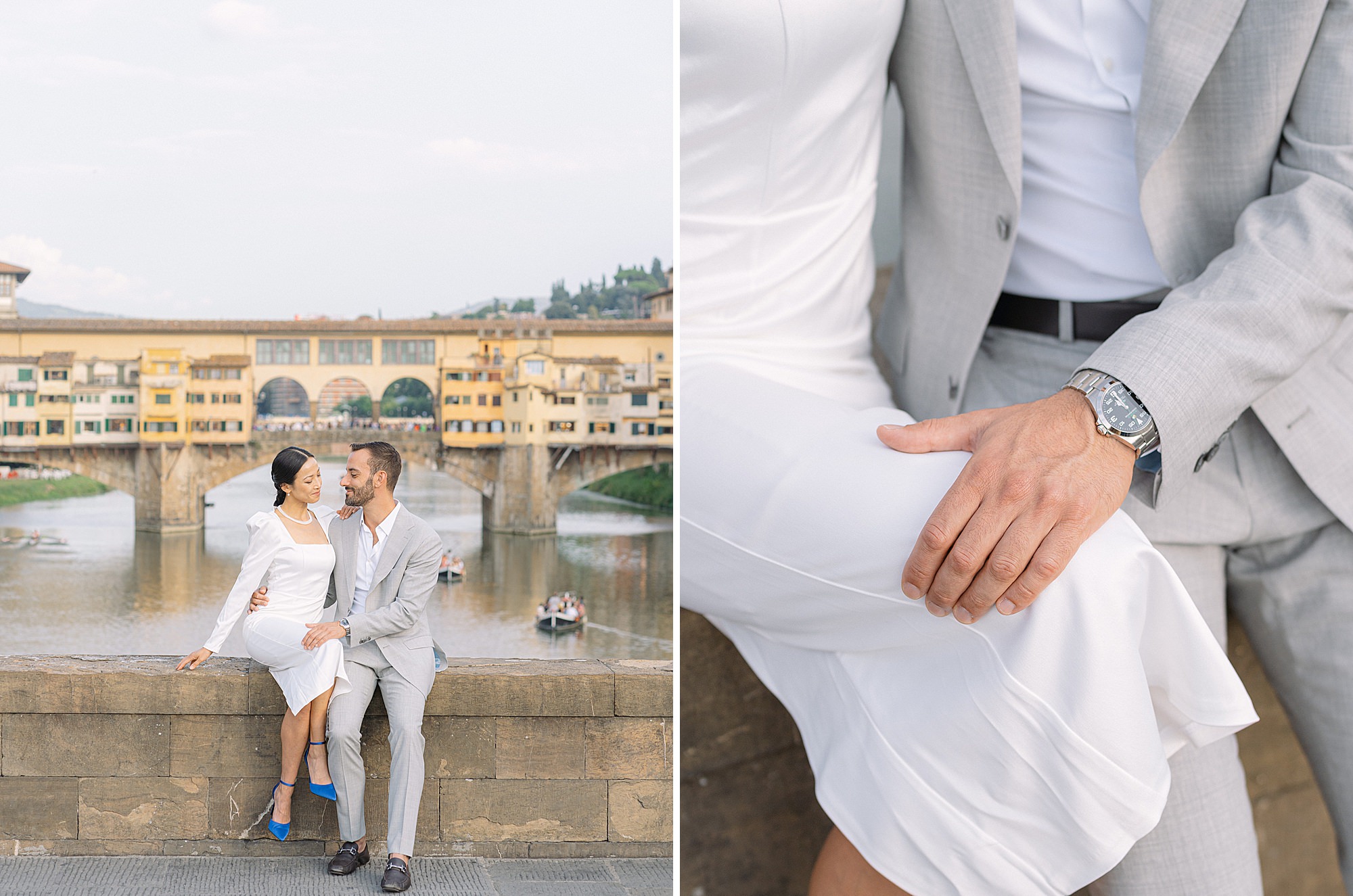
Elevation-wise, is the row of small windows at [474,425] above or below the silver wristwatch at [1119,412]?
below

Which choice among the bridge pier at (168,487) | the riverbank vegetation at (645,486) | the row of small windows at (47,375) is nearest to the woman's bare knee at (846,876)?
the riverbank vegetation at (645,486)

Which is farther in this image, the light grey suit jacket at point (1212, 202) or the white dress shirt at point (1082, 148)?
the white dress shirt at point (1082, 148)

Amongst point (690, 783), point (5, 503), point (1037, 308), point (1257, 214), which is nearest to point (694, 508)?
point (1037, 308)

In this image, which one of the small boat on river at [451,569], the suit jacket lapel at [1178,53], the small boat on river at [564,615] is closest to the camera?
the suit jacket lapel at [1178,53]

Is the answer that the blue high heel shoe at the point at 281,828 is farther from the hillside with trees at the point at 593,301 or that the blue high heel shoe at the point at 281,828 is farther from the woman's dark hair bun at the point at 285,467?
the hillside with trees at the point at 593,301

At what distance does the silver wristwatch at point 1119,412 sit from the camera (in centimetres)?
114

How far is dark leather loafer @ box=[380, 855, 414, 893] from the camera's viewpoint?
2.11 metres

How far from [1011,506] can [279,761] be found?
1.89 metres

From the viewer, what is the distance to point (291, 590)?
6.66 feet

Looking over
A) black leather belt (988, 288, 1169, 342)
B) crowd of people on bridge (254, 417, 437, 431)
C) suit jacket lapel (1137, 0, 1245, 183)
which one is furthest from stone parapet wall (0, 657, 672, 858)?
suit jacket lapel (1137, 0, 1245, 183)

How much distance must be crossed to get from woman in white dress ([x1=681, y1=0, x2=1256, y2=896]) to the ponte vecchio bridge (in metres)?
0.87

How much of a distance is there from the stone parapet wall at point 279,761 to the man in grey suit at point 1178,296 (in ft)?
3.83

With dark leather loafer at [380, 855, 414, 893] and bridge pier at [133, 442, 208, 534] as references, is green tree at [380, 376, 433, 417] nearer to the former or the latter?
bridge pier at [133, 442, 208, 534]

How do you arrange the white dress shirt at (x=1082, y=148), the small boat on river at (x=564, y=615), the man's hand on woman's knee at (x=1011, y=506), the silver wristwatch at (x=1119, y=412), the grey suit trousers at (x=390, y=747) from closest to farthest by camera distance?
the man's hand on woman's knee at (x=1011, y=506)
the silver wristwatch at (x=1119, y=412)
the white dress shirt at (x=1082, y=148)
the grey suit trousers at (x=390, y=747)
the small boat on river at (x=564, y=615)
